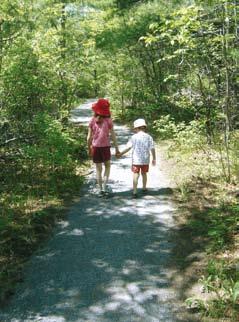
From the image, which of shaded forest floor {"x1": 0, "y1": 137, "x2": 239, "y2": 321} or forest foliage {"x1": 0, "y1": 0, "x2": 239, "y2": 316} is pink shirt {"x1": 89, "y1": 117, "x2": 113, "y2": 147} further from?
shaded forest floor {"x1": 0, "y1": 137, "x2": 239, "y2": 321}

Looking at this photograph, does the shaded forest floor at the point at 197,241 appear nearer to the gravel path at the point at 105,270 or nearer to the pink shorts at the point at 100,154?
the gravel path at the point at 105,270

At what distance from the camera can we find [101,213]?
738cm

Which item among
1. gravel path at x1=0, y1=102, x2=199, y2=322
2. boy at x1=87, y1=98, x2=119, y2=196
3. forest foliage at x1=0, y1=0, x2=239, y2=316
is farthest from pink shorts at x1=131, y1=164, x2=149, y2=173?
forest foliage at x1=0, y1=0, x2=239, y2=316

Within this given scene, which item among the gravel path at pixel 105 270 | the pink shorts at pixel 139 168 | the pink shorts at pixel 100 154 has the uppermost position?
the pink shorts at pixel 100 154

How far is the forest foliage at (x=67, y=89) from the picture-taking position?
7.75m

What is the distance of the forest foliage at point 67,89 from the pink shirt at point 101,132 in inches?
25.2

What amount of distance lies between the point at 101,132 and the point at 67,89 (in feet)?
13.9

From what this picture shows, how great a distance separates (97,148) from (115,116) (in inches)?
553

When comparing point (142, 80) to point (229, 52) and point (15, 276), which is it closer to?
point (229, 52)

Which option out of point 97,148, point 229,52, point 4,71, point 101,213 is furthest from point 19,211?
point 229,52

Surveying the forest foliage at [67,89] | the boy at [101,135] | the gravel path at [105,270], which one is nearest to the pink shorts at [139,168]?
the boy at [101,135]

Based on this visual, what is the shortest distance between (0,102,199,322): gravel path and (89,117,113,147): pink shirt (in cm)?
126

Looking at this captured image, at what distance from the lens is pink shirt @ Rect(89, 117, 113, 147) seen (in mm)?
8352

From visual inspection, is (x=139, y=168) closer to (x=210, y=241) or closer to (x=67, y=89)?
(x=210, y=241)
